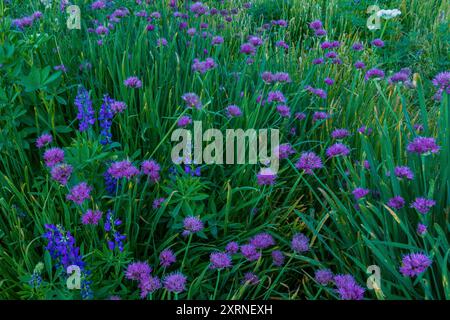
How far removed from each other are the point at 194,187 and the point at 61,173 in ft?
1.45

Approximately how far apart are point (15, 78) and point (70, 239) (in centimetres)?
84

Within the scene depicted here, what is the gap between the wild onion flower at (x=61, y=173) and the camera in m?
1.55

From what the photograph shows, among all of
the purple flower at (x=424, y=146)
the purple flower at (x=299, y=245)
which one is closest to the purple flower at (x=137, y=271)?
the purple flower at (x=299, y=245)

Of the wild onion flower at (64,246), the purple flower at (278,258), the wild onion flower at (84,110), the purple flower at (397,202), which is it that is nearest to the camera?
the wild onion flower at (64,246)

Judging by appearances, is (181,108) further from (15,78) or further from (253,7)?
(253,7)

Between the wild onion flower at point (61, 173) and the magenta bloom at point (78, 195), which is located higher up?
the wild onion flower at point (61, 173)

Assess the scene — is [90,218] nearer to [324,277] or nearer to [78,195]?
[78,195]

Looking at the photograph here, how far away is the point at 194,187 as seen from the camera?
1.75 meters

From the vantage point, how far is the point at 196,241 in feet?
6.32

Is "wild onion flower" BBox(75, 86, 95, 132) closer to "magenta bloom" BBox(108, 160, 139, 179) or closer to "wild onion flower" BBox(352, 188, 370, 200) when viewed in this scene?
"magenta bloom" BBox(108, 160, 139, 179)

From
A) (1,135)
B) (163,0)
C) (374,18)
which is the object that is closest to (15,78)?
(1,135)

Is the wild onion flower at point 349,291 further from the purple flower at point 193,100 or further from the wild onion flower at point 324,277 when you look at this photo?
the purple flower at point 193,100

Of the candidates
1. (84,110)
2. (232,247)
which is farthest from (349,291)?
(84,110)

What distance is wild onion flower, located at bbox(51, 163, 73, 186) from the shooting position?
5.09ft
